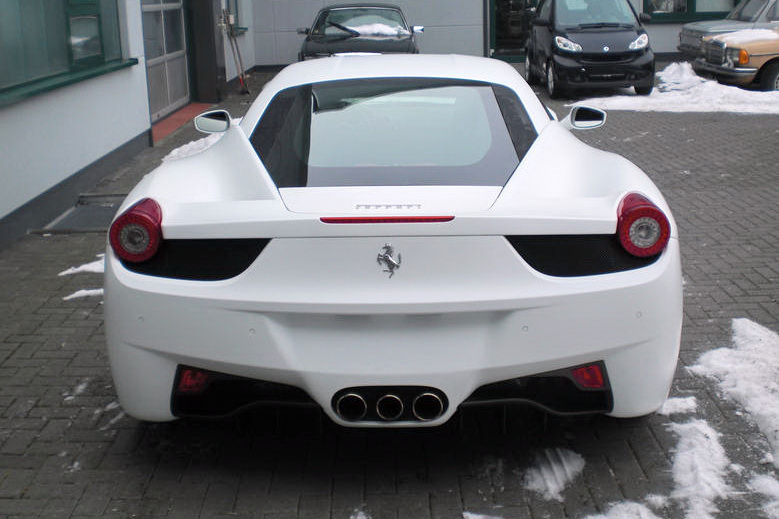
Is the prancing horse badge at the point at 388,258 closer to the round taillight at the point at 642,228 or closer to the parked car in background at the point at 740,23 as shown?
the round taillight at the point at 642,228

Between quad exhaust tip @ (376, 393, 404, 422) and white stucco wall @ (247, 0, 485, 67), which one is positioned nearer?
quad exhaust tip @ (376, 393, 404, 422)

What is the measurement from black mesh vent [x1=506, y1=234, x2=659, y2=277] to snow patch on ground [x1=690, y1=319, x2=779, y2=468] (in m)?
1.10

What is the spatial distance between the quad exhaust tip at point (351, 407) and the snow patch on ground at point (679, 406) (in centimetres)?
151

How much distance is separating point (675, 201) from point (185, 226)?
6425mm

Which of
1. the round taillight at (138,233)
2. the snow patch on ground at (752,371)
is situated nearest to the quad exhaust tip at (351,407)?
the round taillight at (138,233)

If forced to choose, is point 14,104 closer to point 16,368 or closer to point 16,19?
point 16,19

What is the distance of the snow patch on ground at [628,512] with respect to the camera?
3538mm

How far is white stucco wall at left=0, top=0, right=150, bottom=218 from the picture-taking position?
26.1 ft

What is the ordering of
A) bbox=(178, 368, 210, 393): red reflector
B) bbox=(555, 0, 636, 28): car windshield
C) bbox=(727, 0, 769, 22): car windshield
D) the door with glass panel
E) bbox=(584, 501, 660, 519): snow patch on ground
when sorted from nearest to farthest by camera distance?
1. bbox=(584, 501, 660, 519): snow patch on ground
2. bbox=(178, 368, 210, 393): red reflector
3. the door with glass panel
4. bbox=(555, 0, 636, 28): car windshield
5. bbox=(727, 0, 769, 22): car windshield

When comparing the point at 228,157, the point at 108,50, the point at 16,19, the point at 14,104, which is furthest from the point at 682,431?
the point at 108,50

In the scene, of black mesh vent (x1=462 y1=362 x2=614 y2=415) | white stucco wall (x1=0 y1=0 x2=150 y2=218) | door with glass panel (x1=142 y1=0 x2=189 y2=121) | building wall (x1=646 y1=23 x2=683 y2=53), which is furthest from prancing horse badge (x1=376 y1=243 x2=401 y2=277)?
building wall (x1=646 y1=23 x2=683 y2=53)

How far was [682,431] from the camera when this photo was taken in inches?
Result: 167

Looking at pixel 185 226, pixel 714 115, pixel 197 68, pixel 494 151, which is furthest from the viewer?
pixel 197 68

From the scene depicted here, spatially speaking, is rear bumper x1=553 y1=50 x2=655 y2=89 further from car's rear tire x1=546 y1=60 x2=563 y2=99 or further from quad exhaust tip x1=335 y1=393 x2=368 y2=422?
quad exhaust tip x1=335 y1=393 x2=368 y2=422
